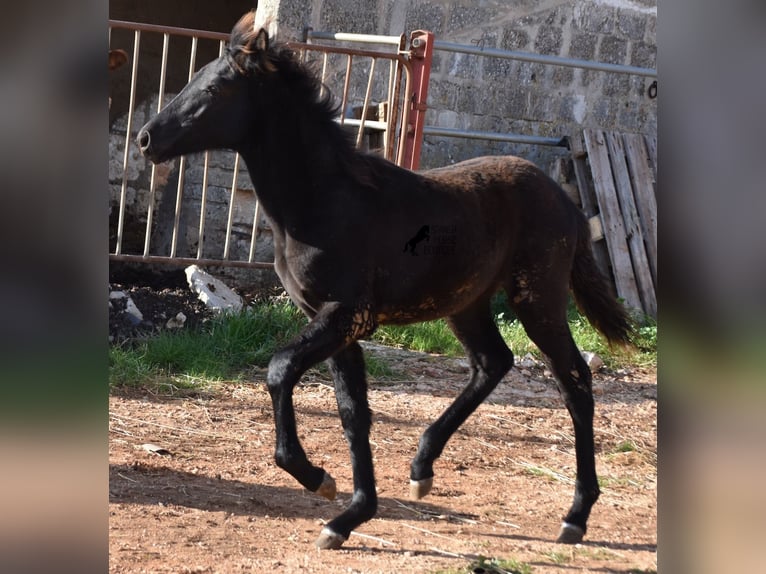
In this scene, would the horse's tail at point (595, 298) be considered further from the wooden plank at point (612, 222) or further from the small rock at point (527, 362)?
the wooden plank at point (612, 222)

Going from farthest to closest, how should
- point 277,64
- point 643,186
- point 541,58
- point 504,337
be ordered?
point 643,186, point 541,58, point 504,337, point 277,64

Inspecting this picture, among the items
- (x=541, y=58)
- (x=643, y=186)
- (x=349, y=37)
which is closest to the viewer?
(x=349, y=37)

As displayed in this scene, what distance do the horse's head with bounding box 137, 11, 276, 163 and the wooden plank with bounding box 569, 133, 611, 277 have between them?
5.69m

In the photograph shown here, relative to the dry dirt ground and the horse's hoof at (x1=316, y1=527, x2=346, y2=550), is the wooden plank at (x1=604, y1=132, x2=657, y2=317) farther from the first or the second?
the horse's hoof at (x1=316, y1=527, x2=346, y2=550)

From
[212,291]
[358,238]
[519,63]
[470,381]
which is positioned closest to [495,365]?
[470,381]

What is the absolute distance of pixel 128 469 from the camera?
4.42 meters

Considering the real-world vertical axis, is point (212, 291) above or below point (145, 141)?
below

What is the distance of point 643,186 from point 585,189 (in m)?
0.63

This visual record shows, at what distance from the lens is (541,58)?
8125mm

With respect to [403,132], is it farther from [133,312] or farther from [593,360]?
[133,312]

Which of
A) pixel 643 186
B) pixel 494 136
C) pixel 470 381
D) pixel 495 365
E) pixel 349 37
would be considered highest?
pixel 349 37
